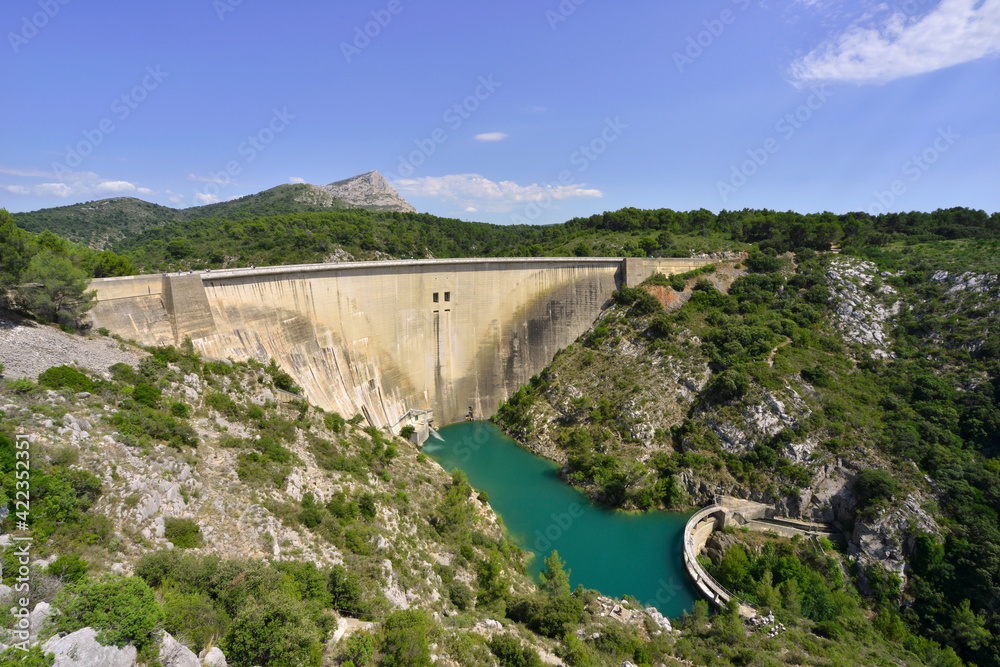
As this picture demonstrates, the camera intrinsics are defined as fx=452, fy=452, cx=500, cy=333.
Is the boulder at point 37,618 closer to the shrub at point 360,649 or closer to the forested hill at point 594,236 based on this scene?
the shrub at point 360,649

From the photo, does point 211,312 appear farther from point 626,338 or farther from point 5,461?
point 626,338

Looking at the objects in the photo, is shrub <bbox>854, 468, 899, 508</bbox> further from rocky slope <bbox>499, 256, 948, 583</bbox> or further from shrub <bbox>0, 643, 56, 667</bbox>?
shrub <bbox>0, 643, 56, 667</bbox>

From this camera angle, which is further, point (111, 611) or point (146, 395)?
point (146, 395)

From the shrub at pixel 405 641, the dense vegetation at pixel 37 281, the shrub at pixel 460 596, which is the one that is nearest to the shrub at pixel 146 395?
the dense vegetation at pixel 37 281

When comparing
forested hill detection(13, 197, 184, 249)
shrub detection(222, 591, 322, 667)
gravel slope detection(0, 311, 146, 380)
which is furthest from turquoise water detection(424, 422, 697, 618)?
forested hill detection(13, 197, 184, 249)

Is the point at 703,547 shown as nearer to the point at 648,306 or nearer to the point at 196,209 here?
the point at 648,306

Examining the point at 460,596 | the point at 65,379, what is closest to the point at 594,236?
the point at 460,596
